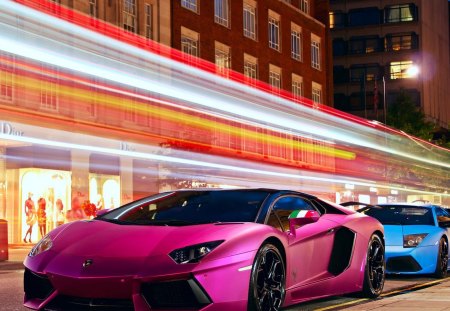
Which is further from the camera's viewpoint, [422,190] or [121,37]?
[422,190]

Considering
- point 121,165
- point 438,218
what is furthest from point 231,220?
point 121,165

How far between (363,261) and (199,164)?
1537cm

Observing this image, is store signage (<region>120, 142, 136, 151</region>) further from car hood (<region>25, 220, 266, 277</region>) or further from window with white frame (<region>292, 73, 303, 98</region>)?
window with white frame (<region>292, 73, 303, 98</region>)

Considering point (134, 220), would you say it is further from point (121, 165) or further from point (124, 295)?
point (121, 165)

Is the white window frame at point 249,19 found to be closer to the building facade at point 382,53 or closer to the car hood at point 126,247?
the car hood at point 126,247

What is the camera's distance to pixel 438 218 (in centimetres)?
1399

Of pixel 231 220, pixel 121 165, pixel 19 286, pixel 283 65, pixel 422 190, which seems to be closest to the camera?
pixel 231 220

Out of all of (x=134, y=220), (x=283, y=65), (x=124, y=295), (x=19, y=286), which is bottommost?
(x=19, y=286)

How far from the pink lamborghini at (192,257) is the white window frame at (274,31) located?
40.7 m

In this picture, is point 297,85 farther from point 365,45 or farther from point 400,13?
point 400,13

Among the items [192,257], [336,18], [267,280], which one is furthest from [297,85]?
[336,18]

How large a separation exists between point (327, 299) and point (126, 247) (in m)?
3.62

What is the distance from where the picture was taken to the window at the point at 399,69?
3538 inches

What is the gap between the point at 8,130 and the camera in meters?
21.1
